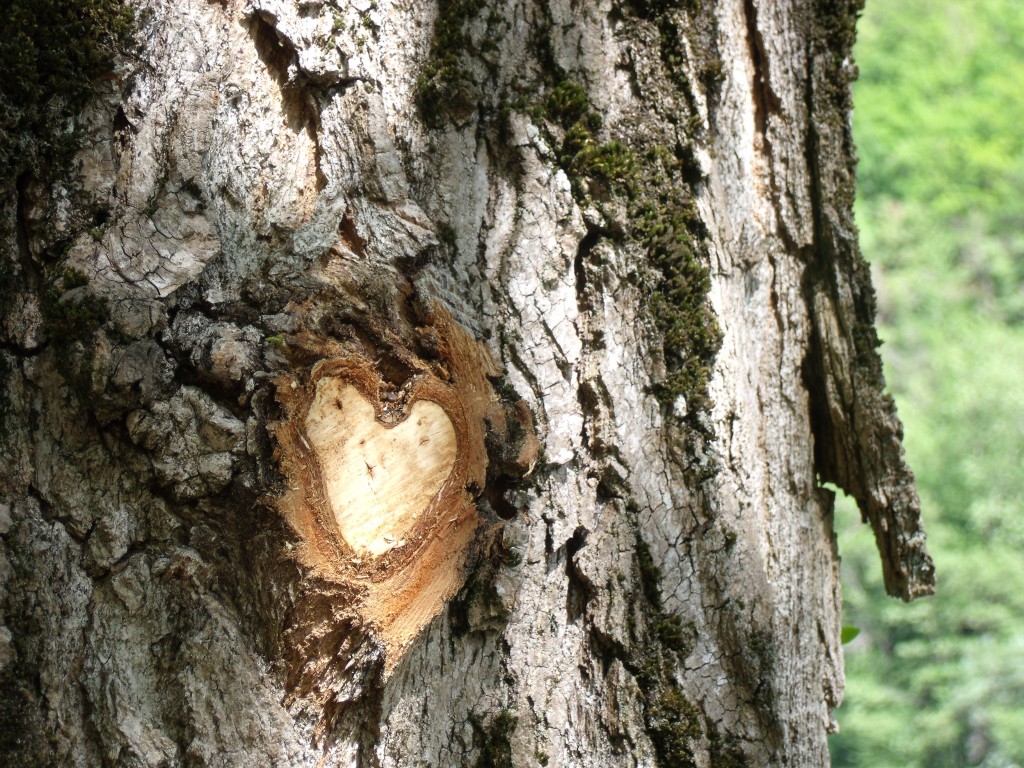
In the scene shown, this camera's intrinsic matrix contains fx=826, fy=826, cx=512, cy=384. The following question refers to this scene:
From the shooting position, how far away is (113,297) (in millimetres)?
1077

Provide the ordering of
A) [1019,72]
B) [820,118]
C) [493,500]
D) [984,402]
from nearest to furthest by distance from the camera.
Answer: [493,500] → [820,118] → [984,402] → [1019,72]

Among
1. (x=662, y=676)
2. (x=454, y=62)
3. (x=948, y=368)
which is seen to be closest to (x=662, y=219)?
(x=454, y=62)

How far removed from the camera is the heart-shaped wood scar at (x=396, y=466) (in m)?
1.08

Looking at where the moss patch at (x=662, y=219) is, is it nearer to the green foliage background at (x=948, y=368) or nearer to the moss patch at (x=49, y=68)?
the moss patch at (x=49, y=68)

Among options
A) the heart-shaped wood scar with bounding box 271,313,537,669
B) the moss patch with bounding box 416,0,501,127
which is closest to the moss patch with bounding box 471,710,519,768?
the heart-shaped wood scar with bounding box 271,313,537,669

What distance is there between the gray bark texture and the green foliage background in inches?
514

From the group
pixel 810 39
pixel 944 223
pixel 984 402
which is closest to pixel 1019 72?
pixel 944 223

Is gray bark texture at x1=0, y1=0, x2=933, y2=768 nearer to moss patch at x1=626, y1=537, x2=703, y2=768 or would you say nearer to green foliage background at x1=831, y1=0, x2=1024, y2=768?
moss patch at x1=626, y1=537, x2=703, y2=768

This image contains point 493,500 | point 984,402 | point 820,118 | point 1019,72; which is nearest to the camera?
point 493,500

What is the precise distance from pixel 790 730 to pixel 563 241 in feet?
2.96

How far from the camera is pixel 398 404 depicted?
1138 millimetres

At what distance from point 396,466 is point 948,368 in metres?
19.2

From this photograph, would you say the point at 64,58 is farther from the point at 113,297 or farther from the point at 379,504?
the point at 379,504

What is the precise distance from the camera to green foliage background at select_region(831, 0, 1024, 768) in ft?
44.0
